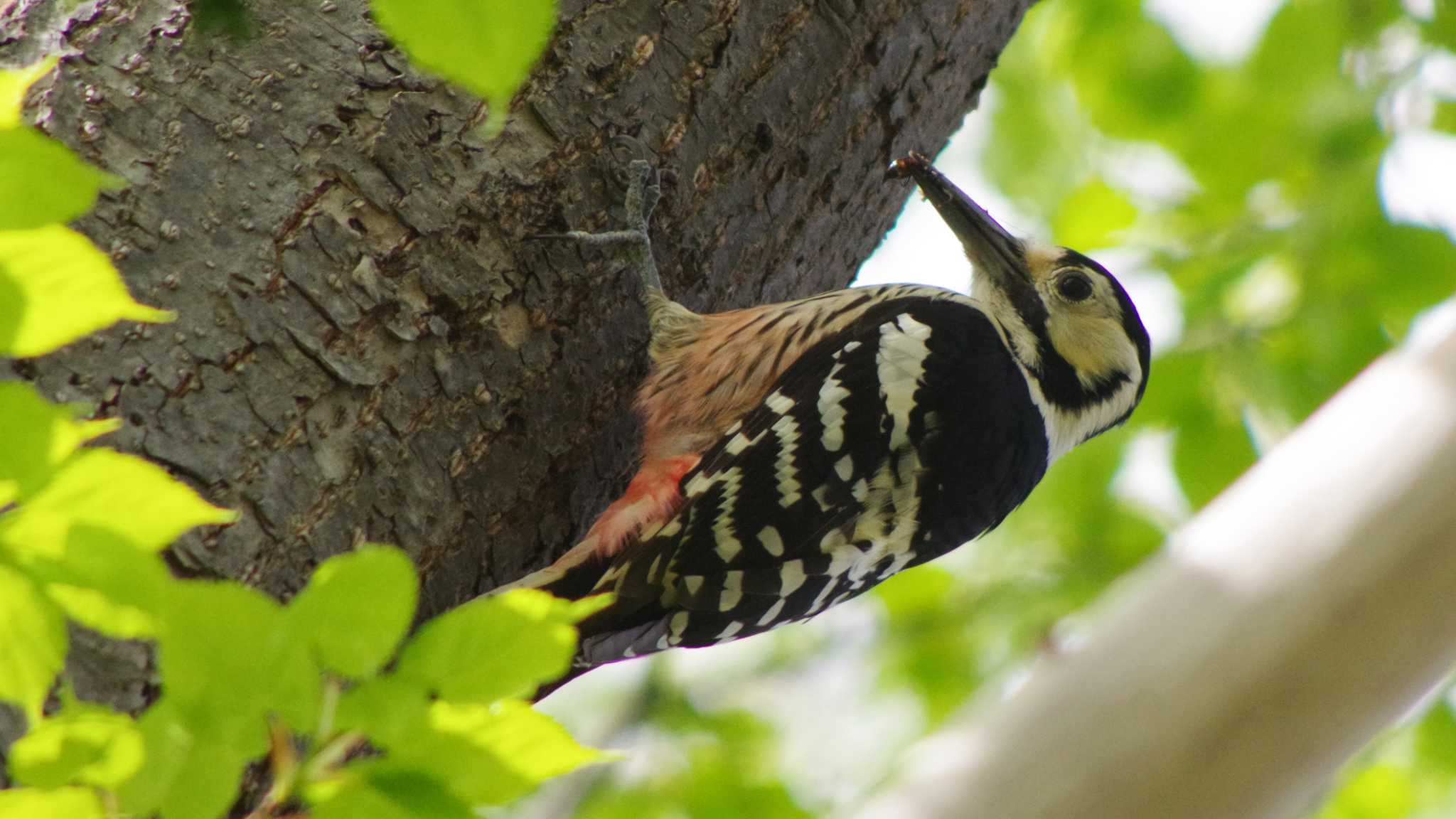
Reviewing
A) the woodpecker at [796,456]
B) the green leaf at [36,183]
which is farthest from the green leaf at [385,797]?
the woodpecker at [796,456]

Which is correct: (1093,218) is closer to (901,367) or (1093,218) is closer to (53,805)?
(901,367)

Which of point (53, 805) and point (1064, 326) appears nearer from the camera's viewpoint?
point (53, 805)

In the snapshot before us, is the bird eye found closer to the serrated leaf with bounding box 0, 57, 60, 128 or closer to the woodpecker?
the woodpecker

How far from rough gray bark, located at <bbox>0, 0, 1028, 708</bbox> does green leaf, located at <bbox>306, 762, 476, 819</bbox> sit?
54cm

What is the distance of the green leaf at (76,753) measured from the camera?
906 millimetres

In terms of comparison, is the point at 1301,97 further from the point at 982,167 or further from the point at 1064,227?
the point at 982,167

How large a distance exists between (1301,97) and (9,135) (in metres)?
2.65

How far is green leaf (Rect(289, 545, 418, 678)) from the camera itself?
898mm

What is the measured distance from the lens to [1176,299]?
3055 mm

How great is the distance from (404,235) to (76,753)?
2.90 feet

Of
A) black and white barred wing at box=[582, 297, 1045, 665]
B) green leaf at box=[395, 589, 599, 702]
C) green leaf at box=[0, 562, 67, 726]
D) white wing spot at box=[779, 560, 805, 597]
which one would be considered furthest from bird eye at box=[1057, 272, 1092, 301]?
green leaf at box=[0, 562, 67, 726]

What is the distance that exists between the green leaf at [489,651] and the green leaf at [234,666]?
0.26 feet

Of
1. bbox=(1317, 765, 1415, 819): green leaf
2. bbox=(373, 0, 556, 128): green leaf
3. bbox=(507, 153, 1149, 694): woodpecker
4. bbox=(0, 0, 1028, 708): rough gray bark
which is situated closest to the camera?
bbox=(373, 0, 556, 128): green leaf

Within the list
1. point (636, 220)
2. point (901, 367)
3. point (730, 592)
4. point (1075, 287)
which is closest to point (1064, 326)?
point (1075, 287)
